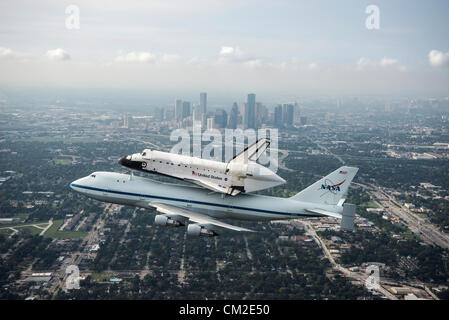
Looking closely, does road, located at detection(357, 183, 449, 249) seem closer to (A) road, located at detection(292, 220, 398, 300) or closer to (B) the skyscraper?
(A) road, located at detection(292, 220, 398, 300)

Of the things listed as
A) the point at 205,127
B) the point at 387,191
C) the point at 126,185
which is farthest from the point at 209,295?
the point at 205,127

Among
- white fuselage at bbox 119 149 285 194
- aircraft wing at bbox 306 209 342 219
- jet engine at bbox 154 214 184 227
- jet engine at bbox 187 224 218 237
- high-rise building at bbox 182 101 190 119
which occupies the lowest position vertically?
jet engine at bbox 187 224 218 237

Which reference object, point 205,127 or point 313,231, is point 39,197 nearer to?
point 313,231

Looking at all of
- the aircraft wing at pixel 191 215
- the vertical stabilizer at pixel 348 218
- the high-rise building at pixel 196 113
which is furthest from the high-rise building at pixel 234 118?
the vertical stabilizer at pixel 348 218

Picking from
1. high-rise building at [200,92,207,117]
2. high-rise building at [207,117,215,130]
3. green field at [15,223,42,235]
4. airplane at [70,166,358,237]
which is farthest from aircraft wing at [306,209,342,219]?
high-rise building at [200,92,207,117]

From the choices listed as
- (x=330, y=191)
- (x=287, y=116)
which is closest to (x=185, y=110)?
(x=287, y=116)

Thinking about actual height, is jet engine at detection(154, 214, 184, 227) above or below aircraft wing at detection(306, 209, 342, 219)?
below
